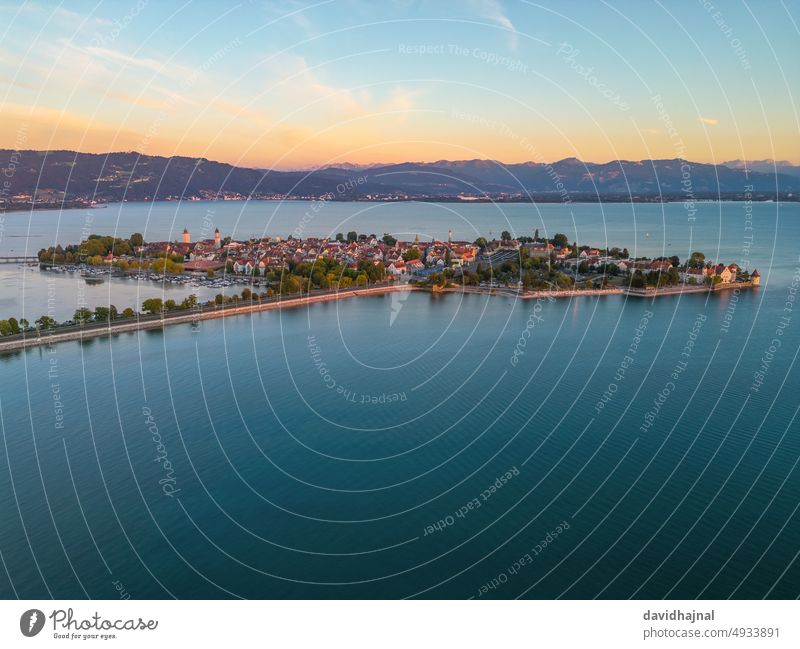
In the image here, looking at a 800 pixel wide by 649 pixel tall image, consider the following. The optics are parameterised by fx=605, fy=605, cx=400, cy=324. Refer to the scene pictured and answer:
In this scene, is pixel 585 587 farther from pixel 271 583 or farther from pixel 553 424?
pixel 553 424

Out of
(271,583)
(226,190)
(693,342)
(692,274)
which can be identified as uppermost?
(226,190)

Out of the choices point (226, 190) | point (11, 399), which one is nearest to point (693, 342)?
point (11, 399)

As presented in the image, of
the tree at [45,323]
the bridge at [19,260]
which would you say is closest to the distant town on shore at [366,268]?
the bridge at [19,260]

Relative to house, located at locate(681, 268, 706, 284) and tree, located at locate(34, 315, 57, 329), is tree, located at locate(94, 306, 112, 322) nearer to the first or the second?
tree, located at locate(34, 315, 57, 329)

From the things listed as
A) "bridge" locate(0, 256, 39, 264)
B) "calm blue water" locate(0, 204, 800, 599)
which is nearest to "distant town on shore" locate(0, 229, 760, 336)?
"bridge" locate(0, 256, 39, 264)

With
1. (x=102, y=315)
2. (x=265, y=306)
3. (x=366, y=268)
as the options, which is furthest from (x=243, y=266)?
(x=102, y=315)

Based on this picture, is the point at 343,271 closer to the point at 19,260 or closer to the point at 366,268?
the point at 366,268

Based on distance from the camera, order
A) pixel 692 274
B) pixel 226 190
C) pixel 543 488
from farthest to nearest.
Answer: pixel 226 190 → pixel 692 274 → pixel 543 488
